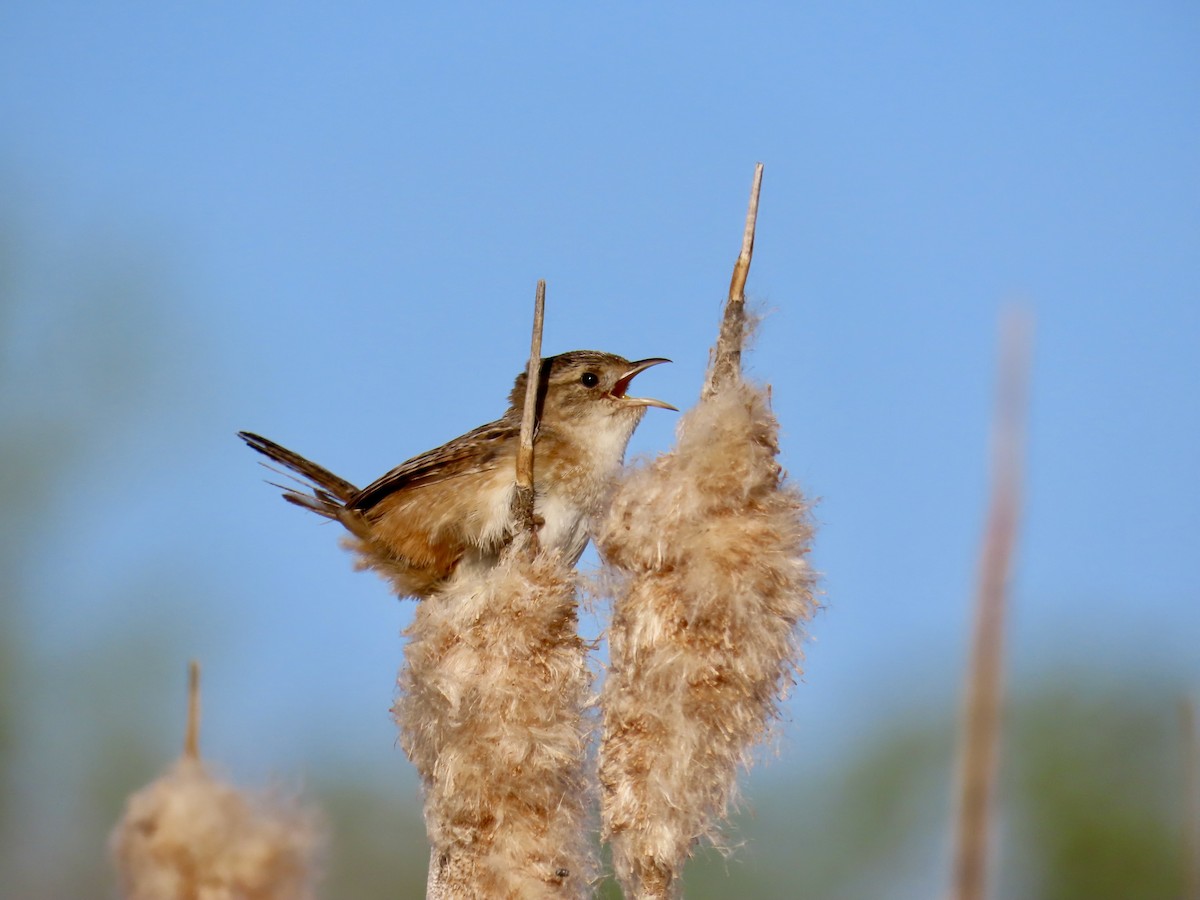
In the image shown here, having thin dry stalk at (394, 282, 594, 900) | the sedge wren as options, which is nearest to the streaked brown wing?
the sedge wren

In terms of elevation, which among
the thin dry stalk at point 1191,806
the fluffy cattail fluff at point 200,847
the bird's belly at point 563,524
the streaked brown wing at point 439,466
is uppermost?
the streaked brown wing at point 439,466

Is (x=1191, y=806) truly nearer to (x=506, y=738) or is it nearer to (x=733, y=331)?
(x=733, y=331)

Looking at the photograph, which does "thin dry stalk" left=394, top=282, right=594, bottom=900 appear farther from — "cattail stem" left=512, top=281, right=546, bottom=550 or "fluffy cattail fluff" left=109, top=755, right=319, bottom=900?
"fluffy cattail fluff" left=109, top=755, right=319, bottom=900

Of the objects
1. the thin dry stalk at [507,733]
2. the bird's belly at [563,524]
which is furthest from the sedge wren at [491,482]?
the thin dry stalk at [507,733]

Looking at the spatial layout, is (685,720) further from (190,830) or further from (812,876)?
(812,876)

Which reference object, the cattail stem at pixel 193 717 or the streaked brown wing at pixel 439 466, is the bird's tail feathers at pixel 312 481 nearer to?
the streaked brown wing at pixel 439 466

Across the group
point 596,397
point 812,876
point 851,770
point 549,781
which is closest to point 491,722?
point 549,781
